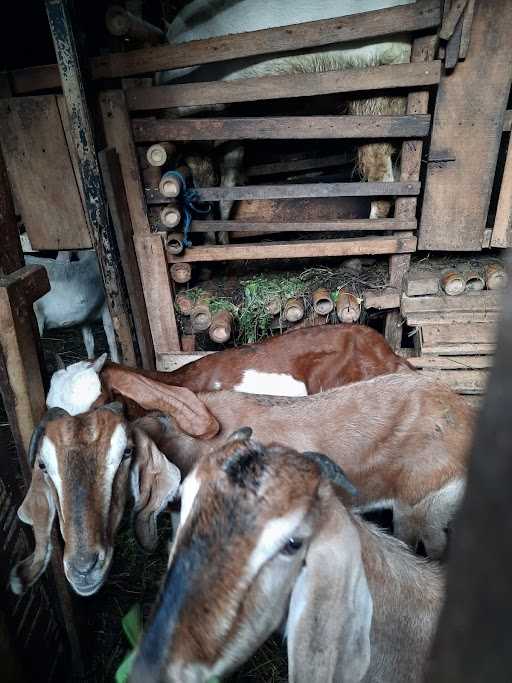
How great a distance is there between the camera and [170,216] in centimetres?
438

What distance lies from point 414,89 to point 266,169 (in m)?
2.44

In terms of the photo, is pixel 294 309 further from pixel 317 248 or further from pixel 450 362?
pixel 450 362

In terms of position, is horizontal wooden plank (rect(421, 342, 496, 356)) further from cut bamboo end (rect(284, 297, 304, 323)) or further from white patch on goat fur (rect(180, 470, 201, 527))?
white patch on goat fur (rect(180, 470, 201, 527))

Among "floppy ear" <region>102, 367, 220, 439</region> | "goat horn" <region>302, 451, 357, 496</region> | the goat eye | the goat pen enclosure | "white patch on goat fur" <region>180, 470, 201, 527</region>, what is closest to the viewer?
the goat eye

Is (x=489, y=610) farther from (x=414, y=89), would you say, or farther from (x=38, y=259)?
(x=38, y=259)

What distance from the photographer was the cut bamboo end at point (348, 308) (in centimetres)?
453

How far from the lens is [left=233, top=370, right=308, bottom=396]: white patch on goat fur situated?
4.08 m

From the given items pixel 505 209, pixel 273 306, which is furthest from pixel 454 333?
pixel 273 306

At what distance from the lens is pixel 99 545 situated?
2.19 m

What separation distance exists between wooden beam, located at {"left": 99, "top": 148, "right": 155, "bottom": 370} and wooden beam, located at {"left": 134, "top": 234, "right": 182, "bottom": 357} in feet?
0.25

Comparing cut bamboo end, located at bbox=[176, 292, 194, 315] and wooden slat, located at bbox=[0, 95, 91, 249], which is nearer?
wooden slat, located at bbox=[0, 95, 91, 249]

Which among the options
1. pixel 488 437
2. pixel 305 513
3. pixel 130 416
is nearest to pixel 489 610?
pixel 488 437

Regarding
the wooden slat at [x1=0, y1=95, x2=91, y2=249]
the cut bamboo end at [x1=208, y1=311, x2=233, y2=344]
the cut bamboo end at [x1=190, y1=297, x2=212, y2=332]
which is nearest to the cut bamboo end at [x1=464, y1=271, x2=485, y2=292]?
the cut bamboo end at [x1=208, y1=311, x2=233, y2=344]

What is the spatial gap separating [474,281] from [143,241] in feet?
10.3
